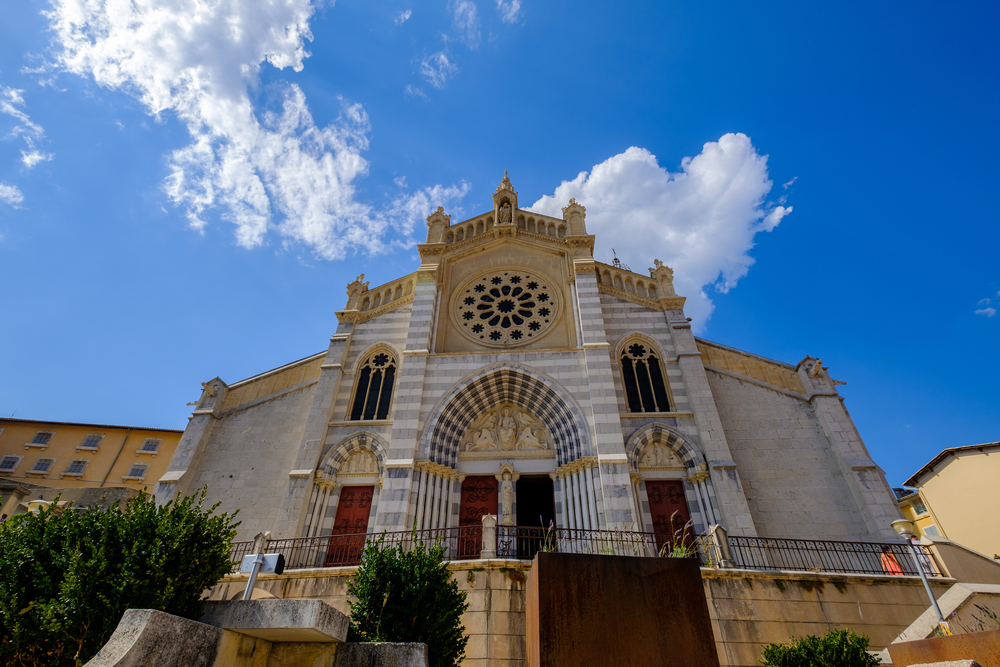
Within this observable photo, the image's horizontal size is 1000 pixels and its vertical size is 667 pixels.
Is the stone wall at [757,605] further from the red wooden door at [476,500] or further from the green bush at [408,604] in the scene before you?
the red wooden door at [476,500]

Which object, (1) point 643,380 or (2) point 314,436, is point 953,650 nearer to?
(1) point 643,380

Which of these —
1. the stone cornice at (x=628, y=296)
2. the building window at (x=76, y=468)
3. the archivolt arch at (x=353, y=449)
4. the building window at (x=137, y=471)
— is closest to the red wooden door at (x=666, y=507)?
the stone cornice at (x=628, y=296)

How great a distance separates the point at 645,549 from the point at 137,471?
90.0ft

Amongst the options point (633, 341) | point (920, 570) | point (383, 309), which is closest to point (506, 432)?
point (633, 341)

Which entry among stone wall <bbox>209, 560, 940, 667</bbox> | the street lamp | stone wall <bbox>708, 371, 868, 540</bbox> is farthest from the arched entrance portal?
the street lamp

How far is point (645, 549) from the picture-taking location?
42.4 ft

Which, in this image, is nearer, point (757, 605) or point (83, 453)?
point (757, 605)

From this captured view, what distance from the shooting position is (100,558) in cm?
618

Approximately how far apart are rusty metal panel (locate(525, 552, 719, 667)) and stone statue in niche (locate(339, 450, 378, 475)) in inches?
447

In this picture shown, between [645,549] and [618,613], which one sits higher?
[645,549]

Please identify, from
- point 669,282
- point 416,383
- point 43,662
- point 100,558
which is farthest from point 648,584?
point 669,282

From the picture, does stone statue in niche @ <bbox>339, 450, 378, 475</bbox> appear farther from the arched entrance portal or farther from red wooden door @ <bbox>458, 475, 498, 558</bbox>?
red wooden door @ <bbox>458, 475, 498, 558</bbox>

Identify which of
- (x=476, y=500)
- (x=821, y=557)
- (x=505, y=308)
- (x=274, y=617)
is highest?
(x=505, y=308)

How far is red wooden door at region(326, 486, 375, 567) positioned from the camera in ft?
49.0
